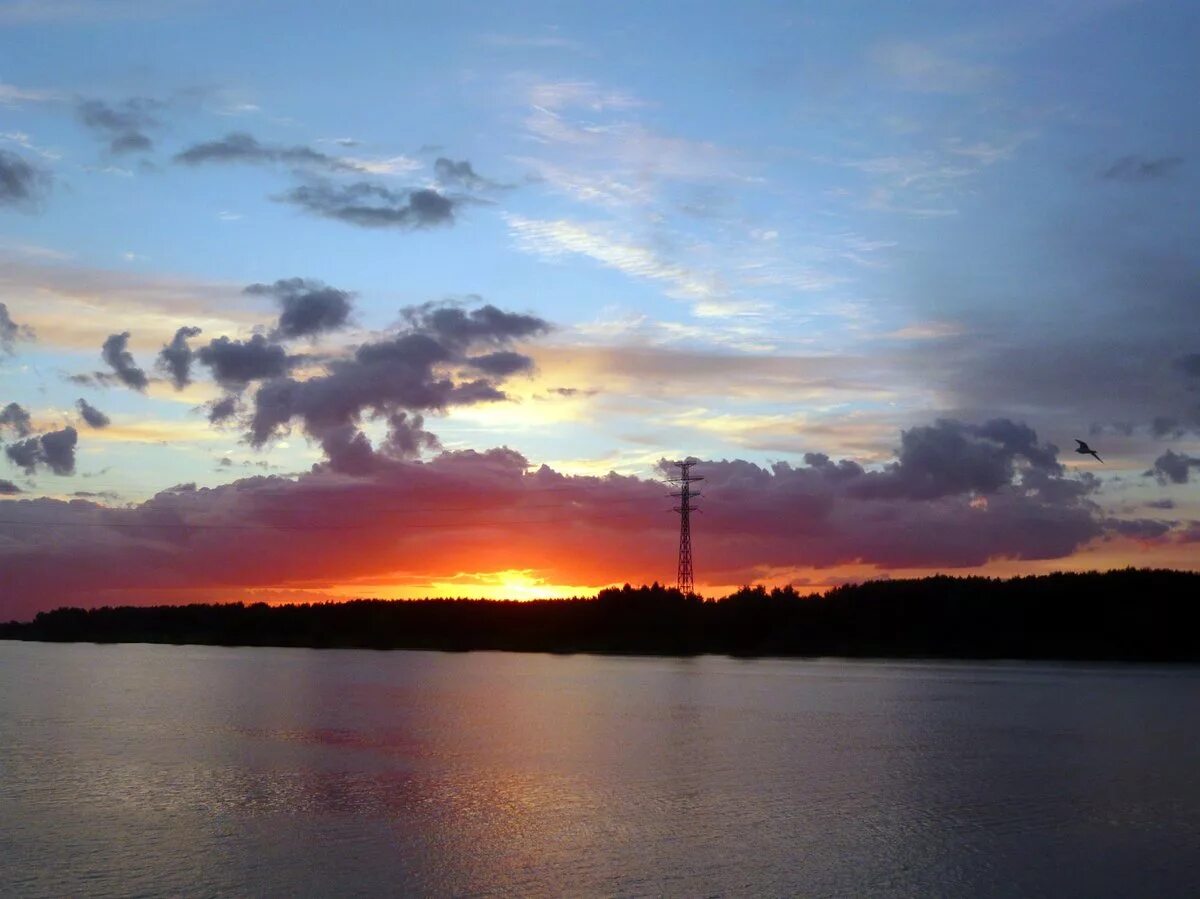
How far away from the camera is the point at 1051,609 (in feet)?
362

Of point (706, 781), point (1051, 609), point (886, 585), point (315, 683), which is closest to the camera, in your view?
point (706, 781)

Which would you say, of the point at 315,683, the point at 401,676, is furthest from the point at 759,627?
the point at 315,683

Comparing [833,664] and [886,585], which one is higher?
[886,585]

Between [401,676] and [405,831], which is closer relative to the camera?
[405,831]

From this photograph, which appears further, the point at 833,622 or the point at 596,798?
the point at 833,622

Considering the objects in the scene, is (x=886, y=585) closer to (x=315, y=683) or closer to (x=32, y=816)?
(x=315, y=683)

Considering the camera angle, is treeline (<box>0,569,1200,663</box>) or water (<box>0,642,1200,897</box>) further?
treeline (<box>0,569,1200,663</box>)

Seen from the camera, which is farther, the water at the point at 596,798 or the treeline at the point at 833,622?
the treeline at the point at 833,622

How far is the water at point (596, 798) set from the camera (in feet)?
65.9

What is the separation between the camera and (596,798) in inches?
1108

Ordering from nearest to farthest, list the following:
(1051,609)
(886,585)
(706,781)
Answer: (706,781) < (1051,609) < (886,585)

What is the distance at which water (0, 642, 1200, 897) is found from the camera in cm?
2008

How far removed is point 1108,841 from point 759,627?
10857 cm

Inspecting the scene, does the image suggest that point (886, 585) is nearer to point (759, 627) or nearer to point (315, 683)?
point (759, 627)
